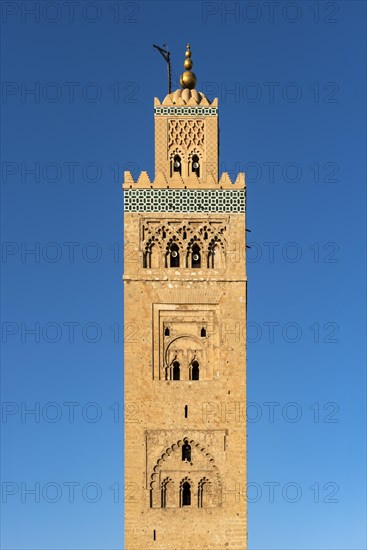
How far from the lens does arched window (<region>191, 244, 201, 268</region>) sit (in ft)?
86.9

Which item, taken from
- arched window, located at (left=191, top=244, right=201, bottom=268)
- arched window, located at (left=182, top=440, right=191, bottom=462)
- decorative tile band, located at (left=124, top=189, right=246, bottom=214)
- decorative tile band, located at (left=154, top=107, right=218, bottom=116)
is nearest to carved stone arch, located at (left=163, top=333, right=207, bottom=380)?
arched window, located at (left=182, top=440, right=191, bottom=462)

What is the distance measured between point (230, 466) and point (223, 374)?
6.05 ft

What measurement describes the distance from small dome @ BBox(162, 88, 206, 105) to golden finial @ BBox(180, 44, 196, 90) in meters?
0.13

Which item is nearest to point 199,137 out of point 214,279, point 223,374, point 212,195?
point 212,195

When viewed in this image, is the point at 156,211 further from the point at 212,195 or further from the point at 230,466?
the point at 230,466

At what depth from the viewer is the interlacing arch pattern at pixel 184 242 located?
2638cm

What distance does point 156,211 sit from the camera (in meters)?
26.5

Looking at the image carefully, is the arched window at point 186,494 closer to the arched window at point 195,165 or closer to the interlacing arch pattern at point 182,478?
the interlacing arch pattern at point 182,478

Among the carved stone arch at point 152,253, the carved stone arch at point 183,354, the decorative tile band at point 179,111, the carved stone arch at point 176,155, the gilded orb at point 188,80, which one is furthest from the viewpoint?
the gilded orb at point 188,80

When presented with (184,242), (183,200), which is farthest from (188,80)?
(184,242)

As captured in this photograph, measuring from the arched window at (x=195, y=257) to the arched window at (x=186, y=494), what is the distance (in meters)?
4.46

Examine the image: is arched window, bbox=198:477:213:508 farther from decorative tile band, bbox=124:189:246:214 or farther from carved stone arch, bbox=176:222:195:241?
decorative tile band, bbox=124:189:246:214

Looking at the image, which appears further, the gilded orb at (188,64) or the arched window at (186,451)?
the gilded orb at (188,64)

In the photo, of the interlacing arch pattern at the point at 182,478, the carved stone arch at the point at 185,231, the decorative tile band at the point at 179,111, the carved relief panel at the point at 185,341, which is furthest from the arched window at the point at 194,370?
the decorative tile band at the point at 179,111
